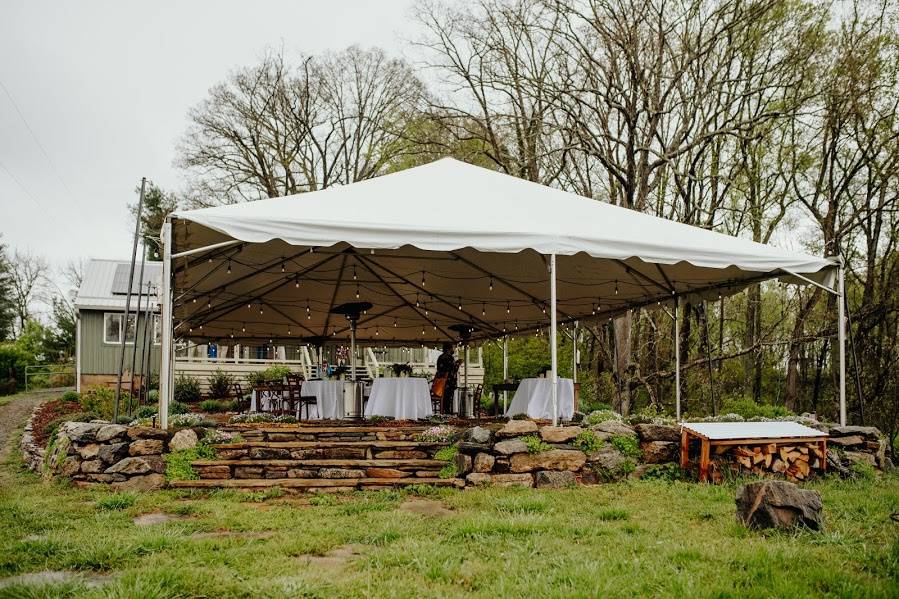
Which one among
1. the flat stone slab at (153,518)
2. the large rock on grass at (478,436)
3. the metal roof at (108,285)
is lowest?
the flat stone slab at (153,518)

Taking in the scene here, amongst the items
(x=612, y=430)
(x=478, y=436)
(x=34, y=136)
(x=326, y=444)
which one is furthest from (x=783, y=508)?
(x=34, y=136)

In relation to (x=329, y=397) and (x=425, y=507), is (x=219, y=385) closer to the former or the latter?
(x=329, y=397)

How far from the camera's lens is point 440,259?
11.5 meters

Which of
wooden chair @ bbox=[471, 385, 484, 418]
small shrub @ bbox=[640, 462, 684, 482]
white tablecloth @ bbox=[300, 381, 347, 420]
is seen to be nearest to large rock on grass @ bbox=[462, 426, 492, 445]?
A: small shrub @ bbox=[640, 462, 684, 482]

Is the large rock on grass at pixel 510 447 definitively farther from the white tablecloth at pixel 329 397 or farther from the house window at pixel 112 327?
the house window at pixel 112 327

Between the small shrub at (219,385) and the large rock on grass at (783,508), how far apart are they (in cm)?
2001

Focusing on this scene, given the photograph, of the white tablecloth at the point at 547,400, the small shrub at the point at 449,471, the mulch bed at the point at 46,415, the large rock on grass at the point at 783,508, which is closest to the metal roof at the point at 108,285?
the mulch bed at the point at 46,415

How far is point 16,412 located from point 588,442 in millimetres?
18070

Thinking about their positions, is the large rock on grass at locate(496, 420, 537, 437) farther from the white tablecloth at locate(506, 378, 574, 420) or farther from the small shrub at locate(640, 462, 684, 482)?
the white tablecloth at locate(506, 378, 574, 420)

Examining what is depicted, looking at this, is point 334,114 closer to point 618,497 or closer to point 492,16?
point 492,16

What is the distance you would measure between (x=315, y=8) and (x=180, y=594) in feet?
55.8

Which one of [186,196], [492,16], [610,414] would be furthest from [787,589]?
[186,196]

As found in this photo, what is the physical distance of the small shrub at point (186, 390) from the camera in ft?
72.5

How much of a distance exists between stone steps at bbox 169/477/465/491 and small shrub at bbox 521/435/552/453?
30.8 inches
